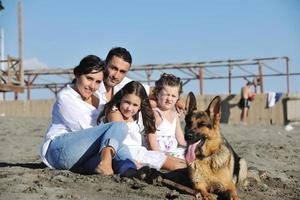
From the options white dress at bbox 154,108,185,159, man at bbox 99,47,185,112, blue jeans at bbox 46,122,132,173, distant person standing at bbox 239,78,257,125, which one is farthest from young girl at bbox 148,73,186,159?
distant person standing at bbox 239,78,257,125

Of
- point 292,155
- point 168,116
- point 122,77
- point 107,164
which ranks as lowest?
point 292,155

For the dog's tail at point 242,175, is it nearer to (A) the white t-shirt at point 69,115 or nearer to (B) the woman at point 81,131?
(B) the woman at point 81,131

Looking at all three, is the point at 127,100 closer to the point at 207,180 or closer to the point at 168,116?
the point at 168,116

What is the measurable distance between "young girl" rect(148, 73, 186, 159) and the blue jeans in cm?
72

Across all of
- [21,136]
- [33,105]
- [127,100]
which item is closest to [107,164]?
[127,100]

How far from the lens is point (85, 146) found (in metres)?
5.61

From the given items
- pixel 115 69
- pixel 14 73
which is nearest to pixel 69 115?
pixel 115 69

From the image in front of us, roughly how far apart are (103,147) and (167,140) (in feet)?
4.10

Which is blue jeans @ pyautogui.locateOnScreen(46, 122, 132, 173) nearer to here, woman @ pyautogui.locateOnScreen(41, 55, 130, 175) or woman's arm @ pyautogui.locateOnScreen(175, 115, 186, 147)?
woman @ pyautogui.locateOnScreen(41, 55, 130, 175)

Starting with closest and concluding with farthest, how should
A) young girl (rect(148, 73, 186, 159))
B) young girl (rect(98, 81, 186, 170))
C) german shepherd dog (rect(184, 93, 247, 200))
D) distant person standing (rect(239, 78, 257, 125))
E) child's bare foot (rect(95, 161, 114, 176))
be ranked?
german shepherd dog (rect(184, 93, 247, 200))
child's bare foot (rect(95, 161, 114, 176))
young girl (rect(98, 81, 186, 170))
young girl (rect(148, 73, 186, 159))
distant person standing (rect(239, 78, 257, 125))

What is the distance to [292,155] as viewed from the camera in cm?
997

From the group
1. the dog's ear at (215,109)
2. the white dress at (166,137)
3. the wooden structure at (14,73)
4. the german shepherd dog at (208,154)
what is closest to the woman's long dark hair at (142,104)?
the white dress at (166,137)

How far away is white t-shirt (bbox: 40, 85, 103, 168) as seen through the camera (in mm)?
5711

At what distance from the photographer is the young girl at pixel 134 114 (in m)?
5.83
